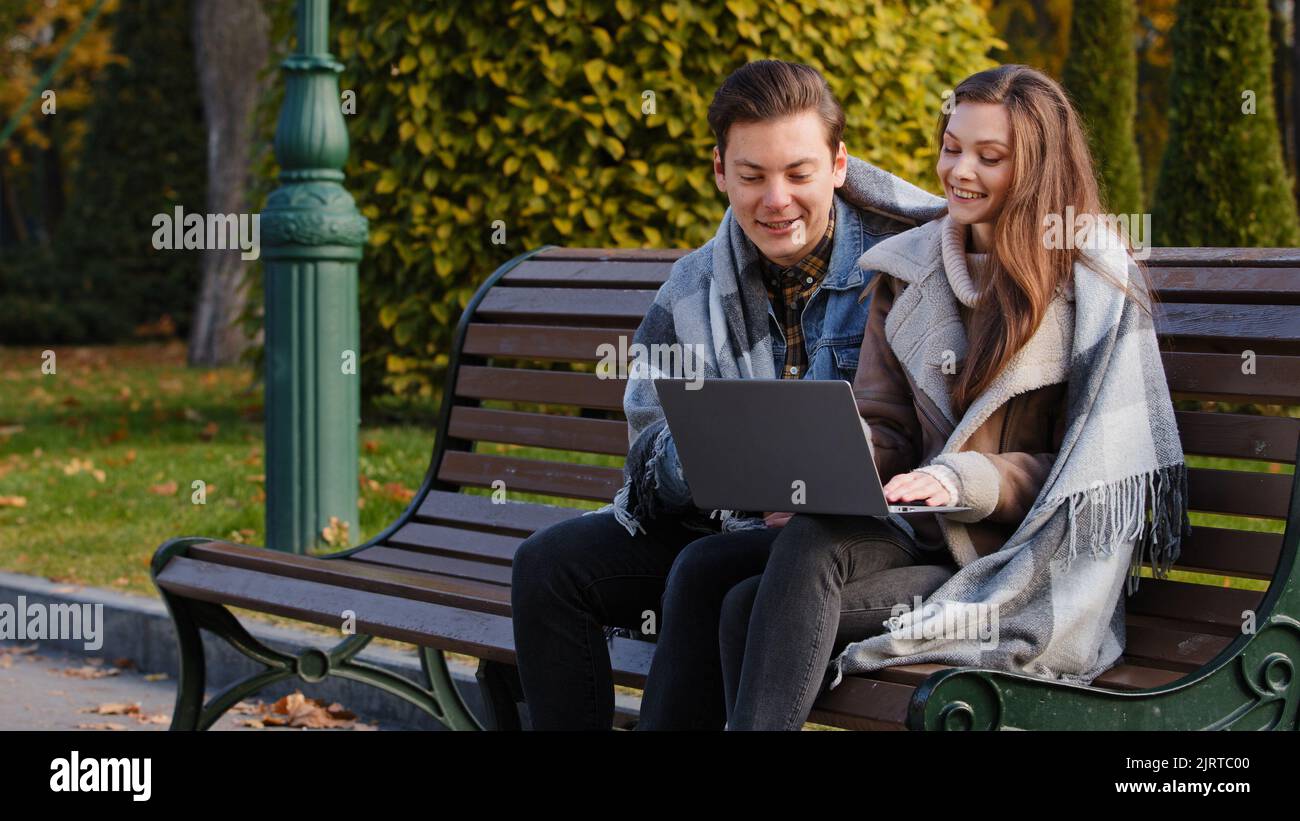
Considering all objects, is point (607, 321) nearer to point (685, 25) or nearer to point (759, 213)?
point (759, 213)

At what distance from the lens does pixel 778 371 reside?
346 centimetres

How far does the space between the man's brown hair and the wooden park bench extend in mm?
→ 721

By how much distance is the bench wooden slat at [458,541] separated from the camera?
4188 mm

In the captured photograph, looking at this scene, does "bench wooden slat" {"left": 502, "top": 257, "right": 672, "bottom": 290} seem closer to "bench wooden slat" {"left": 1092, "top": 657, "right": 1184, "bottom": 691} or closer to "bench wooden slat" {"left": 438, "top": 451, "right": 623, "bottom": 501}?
"bench wooden slat" {"left": 438, "top": 451, "right": 623, "bottom": 501}

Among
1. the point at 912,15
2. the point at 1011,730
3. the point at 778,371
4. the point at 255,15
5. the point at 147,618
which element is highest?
the point at 255,15

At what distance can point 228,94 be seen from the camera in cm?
1427

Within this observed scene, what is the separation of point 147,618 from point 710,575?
3107 millimetres

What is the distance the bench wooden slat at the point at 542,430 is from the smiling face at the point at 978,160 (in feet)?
Answer: 4.05

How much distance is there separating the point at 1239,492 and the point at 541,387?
186cm

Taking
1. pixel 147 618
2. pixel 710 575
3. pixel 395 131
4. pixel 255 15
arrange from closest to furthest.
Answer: pixel 710 575 → pixel 147 618 → pixel 395 131 → pixel 255 15

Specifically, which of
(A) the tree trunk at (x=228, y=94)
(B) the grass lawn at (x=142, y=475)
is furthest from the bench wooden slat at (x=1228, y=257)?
(A) the tree trunk at (x=228, y=94)

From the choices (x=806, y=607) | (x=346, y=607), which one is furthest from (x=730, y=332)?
(x=346, y=607)

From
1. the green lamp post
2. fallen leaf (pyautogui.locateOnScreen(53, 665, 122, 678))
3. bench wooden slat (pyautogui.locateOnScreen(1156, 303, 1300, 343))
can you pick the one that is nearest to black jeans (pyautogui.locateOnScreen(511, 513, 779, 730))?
bench wooden slat (pyautogui.locateOnScreen(1156, 303, 1300, 343))
